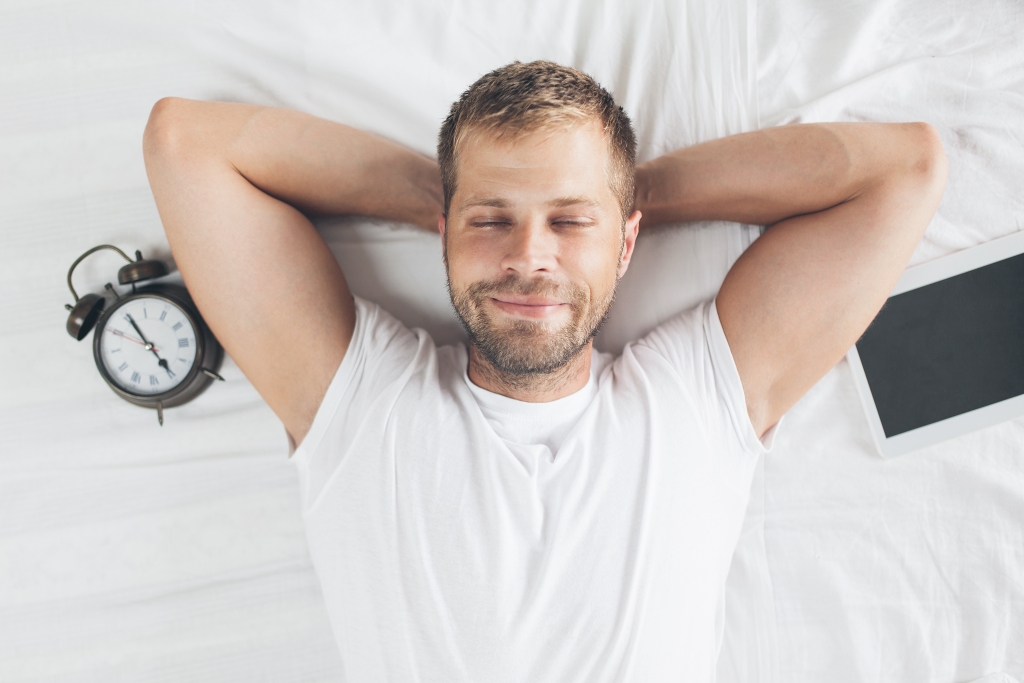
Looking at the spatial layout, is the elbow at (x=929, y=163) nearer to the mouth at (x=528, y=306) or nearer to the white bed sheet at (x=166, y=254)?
the white bed sheet at (x=166, y=254)

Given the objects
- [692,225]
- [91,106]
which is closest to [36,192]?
[91,106]

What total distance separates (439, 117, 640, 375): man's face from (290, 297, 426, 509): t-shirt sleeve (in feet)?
0.64

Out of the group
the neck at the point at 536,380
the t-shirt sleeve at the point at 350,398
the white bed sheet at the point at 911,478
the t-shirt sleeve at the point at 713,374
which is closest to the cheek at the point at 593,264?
the neck at the point at 536,380

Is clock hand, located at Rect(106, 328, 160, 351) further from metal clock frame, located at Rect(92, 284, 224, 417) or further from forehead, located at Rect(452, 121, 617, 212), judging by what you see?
forehead, located at Rect(452, 121, 617, 212)

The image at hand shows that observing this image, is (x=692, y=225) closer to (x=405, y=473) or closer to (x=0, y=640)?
(x=405, y=473)

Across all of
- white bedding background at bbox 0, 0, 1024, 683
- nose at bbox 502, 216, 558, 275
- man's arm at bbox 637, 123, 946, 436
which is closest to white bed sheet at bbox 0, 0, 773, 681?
white bedding background at bbox 0, 0, 1024, 683

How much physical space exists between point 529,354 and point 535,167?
311 millimetres

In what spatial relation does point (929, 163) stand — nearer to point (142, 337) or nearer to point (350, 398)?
point (350, 398)

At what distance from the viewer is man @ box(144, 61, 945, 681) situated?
104cm

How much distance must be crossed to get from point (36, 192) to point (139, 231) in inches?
9.3

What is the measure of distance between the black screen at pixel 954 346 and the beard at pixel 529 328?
68 centimetres

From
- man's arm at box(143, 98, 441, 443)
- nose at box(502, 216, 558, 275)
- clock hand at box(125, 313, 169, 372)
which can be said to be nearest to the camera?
nose at box(502, 216, 558, 275)

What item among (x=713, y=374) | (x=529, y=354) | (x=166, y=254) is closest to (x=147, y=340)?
(x=166, y=254)

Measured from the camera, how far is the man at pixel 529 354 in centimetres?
104
